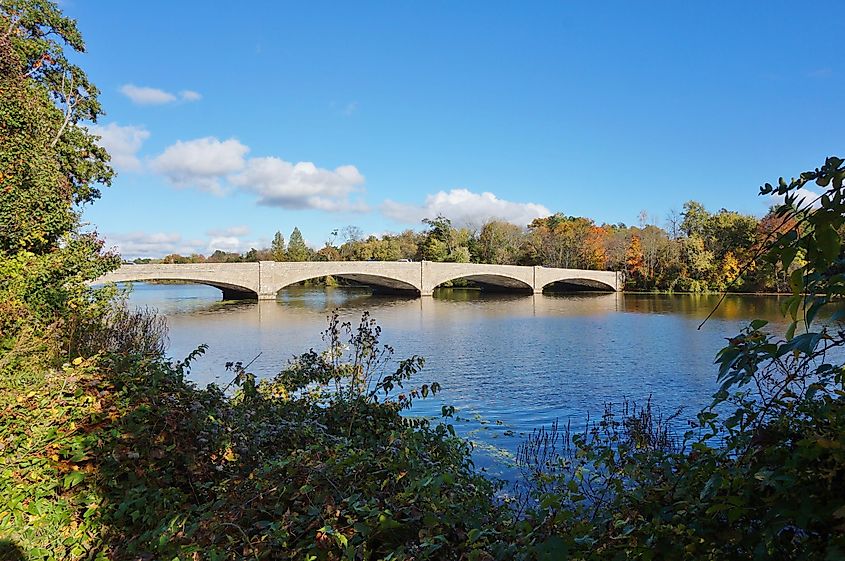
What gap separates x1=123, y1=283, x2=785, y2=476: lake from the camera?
26.8ft

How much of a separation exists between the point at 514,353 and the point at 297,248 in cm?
5918

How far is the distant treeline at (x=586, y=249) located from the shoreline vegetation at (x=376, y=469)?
2868 centimetres

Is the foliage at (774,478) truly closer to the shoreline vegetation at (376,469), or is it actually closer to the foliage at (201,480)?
the shoreline vegetation at (376,469)

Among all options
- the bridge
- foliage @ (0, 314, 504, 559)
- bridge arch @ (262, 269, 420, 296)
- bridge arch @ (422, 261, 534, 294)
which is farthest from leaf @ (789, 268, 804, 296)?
bridge arch @ (422, 261, 534, 294)

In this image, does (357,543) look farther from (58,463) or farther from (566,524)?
(58,463)

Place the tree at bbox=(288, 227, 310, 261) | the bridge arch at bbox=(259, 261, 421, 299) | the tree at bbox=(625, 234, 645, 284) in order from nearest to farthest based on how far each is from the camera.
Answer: the bridge arch at bbox=(259, 261, 421, 299), the tree at bbox=(625, 234, 645, 284), the tree at bbox=(288, 227, 310, 261)

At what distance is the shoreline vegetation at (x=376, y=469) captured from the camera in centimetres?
127

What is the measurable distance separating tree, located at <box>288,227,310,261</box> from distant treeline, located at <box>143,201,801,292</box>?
9.6 inches

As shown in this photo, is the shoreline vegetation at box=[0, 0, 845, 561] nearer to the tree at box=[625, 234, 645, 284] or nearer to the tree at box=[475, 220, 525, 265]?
the tree at box=[625, 234, 645, 284]

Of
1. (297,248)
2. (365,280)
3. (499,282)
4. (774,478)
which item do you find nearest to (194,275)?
(365,280)

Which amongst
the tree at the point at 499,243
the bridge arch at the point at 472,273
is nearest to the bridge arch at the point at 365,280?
the bridge arch at the point at 472,273

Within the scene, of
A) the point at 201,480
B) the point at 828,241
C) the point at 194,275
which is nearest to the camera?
the point at 828,241

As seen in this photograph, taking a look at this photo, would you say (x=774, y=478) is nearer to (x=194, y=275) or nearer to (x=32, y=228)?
(x=32, y=228)

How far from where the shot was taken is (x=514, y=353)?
13.5m
